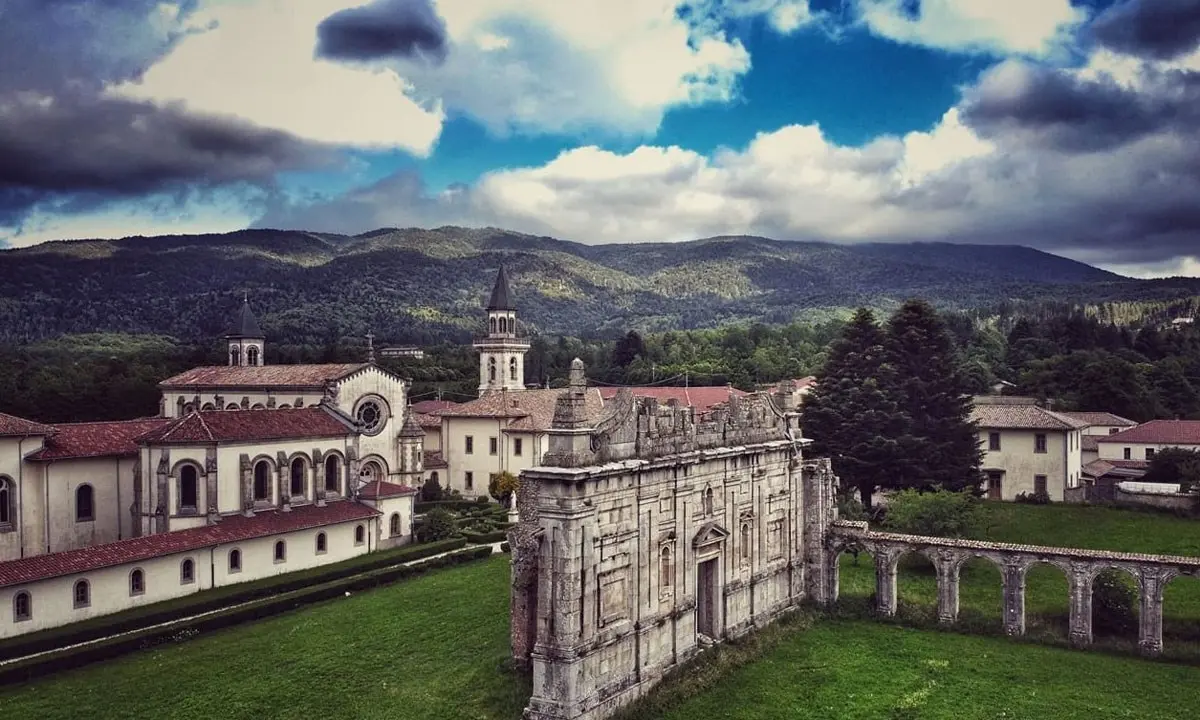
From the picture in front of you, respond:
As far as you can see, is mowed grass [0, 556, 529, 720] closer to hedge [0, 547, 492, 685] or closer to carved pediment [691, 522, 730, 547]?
hedge [0, 547, 492, 685]

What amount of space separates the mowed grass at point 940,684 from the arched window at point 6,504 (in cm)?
2867

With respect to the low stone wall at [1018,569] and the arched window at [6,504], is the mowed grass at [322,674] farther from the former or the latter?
the low stone wall at [1018,569]

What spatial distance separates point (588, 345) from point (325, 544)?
347ft

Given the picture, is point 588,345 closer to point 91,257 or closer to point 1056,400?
point 1056,400

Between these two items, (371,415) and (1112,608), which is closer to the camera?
(1112,608)

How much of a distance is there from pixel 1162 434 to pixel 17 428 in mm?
65364

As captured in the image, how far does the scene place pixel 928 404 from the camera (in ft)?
162

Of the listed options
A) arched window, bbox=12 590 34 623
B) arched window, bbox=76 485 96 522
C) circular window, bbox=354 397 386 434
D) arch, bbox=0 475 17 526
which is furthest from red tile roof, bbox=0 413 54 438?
circular window, bbox=354 397 386 434

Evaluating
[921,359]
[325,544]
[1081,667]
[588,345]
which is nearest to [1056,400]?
[921,359]

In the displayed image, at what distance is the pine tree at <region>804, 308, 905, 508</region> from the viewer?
4725 centimetres

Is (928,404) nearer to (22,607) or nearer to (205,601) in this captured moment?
(205,601)

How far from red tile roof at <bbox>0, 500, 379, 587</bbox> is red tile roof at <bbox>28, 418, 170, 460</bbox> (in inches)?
231

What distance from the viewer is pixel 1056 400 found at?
75.2 metres

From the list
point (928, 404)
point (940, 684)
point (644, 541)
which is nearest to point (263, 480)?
point (644, 541)
